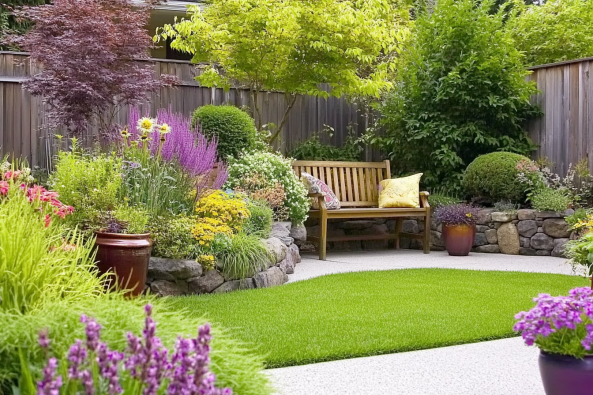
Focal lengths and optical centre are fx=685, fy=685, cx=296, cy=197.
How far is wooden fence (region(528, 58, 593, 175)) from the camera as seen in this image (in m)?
8.52

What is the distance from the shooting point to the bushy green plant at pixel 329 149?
9547mm

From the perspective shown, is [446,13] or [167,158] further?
[446,13]

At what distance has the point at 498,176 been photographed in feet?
27.6

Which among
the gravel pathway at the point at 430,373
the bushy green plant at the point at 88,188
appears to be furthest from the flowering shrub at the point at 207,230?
the gravel pathway at the point at 430,373

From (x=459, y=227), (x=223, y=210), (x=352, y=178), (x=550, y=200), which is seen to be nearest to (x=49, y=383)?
(x=223, y=210)

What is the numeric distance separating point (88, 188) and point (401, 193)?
183 inches

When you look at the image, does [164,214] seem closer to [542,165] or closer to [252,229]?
[252,229]

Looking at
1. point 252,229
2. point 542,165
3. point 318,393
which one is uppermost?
point 542,165

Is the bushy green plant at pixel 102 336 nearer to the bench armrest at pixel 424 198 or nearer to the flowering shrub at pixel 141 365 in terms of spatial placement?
the flowering shrub at pixel 141 365

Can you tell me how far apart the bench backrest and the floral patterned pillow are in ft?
1.30

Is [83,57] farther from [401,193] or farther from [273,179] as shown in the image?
[401,193]

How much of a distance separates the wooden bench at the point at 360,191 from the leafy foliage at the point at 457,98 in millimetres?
709

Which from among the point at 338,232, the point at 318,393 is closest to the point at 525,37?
the point at 338,232

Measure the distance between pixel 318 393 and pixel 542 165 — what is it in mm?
6896
